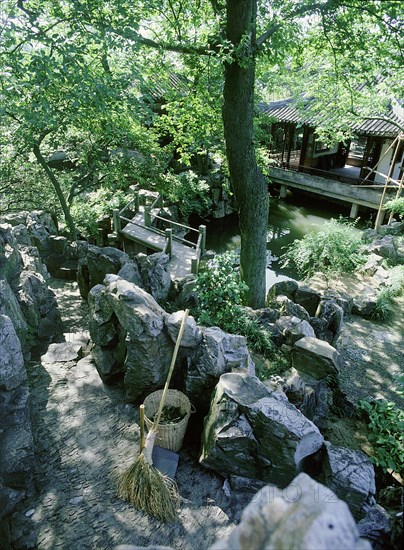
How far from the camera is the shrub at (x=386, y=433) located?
4.59 metres

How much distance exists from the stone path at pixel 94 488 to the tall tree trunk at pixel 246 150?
12.0 feet

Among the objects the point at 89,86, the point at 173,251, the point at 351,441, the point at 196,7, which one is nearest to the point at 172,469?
the point at 351,441

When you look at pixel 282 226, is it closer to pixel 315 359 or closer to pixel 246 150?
pixel 246 150

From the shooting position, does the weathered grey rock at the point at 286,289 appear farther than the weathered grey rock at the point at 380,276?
No

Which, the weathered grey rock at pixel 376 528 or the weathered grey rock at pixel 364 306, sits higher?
the weathered grey rock at pixel 376 528

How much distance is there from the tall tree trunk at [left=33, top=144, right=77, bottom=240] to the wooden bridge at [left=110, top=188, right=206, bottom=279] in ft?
5.07

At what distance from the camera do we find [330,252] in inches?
435

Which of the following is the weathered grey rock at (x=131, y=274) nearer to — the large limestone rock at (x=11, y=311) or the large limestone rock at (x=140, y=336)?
the large limestone rock at (x=11, y=311)

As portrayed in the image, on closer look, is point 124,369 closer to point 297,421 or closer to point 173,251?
point 297,421

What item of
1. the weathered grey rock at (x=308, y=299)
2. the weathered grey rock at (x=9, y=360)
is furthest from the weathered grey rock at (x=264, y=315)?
the weathered grey rock at (x=9, y=360)

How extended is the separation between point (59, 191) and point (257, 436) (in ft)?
31.7

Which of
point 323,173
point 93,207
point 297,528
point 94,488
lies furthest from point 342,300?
point 323,173

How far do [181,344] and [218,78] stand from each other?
5103 mm

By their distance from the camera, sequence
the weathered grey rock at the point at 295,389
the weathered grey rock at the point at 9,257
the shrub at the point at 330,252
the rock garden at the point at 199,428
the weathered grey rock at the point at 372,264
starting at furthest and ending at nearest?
1. the shrub at the point at 330,252
2. the weathered grey rock at the point at 372,264
3. the weathered grey rock at the point at 9,257
4. the weathered grey rock at the point at 295,389
5. the rock garden at the point at 199,428
